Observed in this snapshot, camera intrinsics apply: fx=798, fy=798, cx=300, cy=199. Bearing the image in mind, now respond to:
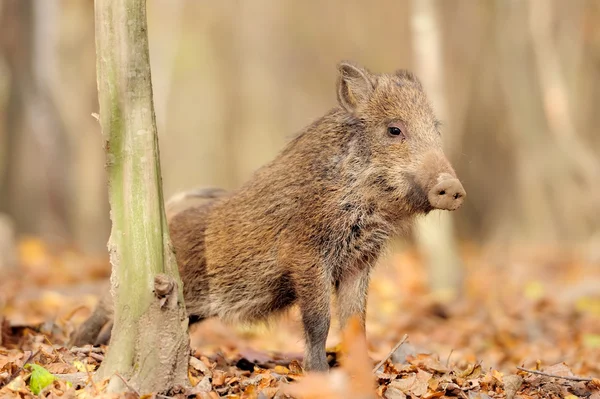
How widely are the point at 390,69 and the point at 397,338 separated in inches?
360

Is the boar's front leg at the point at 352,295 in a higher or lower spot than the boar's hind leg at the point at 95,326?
higher

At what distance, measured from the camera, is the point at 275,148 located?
17484mm

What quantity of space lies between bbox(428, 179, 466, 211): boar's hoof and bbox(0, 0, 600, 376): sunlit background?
416 centimetres

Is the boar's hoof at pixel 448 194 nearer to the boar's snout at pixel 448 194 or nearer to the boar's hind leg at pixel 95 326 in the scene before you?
the boar's snout at pixel 448 194

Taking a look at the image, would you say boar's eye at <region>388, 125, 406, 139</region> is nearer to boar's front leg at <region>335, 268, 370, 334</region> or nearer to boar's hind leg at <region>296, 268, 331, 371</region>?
boar's front leg at <region>335, 268, 370, 334</region>

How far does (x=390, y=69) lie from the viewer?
51.5ft

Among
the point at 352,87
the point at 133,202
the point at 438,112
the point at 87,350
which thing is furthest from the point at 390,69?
the point at 133,202

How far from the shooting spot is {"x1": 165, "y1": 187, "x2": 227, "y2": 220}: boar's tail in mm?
6055

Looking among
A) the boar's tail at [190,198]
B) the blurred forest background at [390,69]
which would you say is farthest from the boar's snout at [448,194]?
the blurred forest background at [390,69]

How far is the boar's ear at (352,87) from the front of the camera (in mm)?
5301

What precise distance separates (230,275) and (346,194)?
3.19 ft

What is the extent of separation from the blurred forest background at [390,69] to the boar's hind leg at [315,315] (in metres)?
6.04

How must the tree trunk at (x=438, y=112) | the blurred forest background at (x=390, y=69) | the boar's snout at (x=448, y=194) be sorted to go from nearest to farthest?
1. the boar's snout at (x=448, y=194)
2. the tree trunk at (x=438, y=112)
3. the blurred forest background at (x=390, y=69)

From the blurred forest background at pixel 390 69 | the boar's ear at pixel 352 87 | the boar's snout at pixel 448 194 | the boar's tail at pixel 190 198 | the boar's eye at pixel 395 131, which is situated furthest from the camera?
the blurred forest background at pixel 390 69
